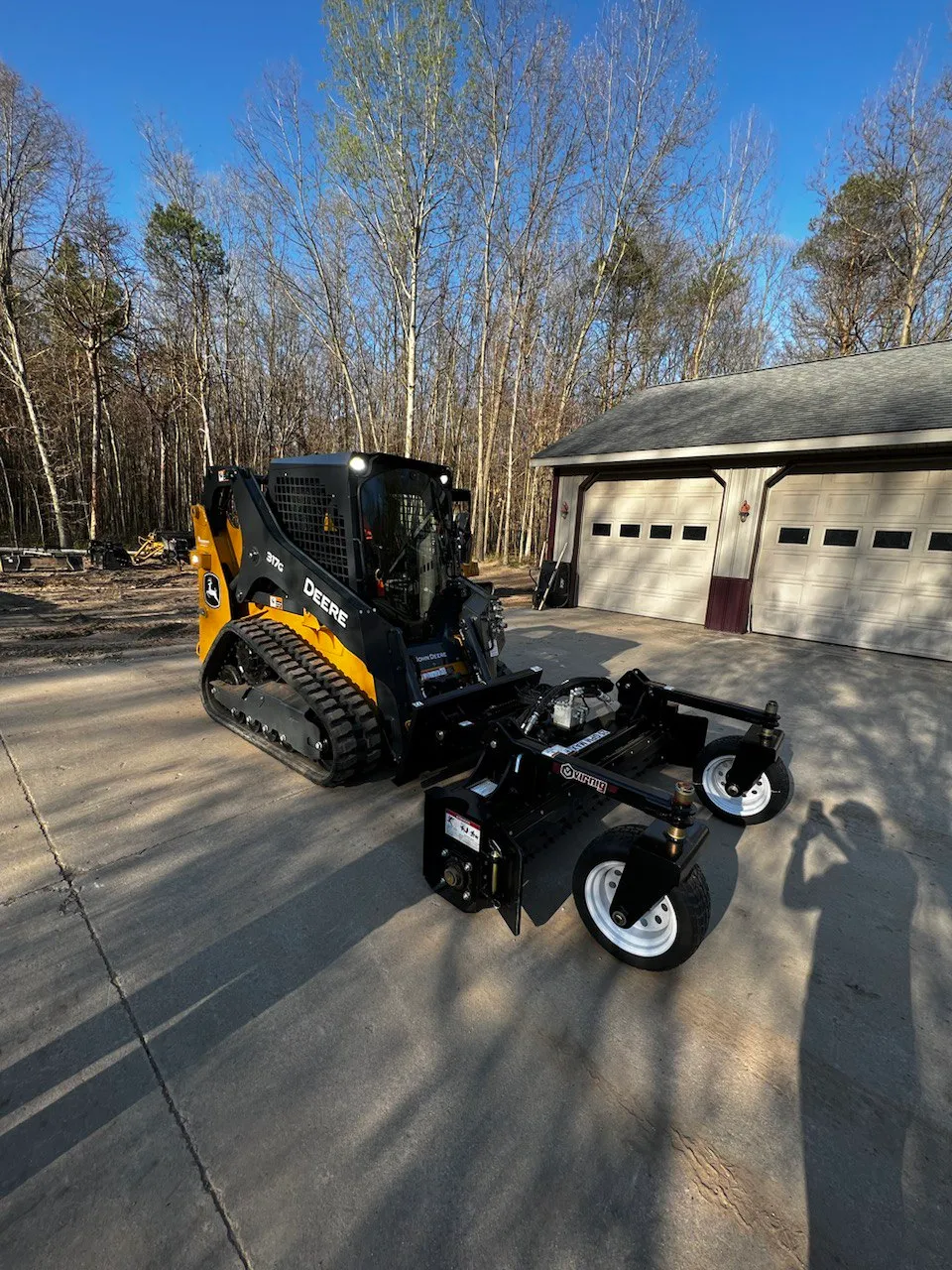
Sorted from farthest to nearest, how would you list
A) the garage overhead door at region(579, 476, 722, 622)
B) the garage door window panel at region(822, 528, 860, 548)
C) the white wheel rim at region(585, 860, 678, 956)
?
the garage overhead door at region(579, 476, 722, 622), the garage door window panel at region(822, 528, 860, 548), the white wheel rim at region(585, 860, 678, 956)

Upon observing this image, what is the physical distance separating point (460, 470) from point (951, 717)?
825 inches

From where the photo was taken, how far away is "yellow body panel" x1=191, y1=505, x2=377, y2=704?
143 inches

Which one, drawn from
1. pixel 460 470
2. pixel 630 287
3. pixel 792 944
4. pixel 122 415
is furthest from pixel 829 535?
pixel 122 415

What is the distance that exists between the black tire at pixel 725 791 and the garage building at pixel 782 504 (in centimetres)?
652

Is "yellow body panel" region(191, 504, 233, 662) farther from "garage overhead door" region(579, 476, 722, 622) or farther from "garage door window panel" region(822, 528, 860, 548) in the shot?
"garage door window panel" region(822, 528, 860, 548)

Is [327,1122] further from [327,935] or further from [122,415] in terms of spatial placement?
[122,415]

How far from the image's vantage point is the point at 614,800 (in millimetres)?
2711

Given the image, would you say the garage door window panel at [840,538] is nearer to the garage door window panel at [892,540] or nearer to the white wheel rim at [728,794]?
the garage door window panel at [892,540]

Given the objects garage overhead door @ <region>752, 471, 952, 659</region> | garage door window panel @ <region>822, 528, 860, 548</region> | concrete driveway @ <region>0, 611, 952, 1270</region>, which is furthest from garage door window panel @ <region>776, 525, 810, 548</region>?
concrete driveway @ <region>0, 611, 952, 1270</region>

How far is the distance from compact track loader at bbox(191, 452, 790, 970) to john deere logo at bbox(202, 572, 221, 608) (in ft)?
0.06

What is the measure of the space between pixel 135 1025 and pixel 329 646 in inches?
90.4

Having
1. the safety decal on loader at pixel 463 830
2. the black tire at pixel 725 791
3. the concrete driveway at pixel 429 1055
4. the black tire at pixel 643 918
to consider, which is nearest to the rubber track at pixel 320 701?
the concrete driveway at pixel 429 1055

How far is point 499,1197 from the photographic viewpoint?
1.48 m

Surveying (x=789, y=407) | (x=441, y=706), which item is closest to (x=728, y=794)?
(x=441, y=706)
